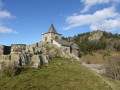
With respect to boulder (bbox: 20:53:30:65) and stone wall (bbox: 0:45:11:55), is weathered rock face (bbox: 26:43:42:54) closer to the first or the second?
stone wall (bbox: 0:45:11:55)

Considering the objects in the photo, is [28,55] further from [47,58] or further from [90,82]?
[90,82]

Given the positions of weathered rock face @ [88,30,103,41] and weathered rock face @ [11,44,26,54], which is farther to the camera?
weathered rock face @ [88,30,103,41]

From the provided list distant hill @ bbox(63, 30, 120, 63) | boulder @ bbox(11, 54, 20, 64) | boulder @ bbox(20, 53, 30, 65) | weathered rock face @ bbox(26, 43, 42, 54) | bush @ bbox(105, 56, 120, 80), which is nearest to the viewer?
boulder @ bbox(11, 54, 20, 64)

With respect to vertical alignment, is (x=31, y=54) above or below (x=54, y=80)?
above

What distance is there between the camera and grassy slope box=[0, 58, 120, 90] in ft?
78.0

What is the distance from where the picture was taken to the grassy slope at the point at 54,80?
2377 centimetres

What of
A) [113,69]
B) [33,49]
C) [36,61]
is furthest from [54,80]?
[113,69]

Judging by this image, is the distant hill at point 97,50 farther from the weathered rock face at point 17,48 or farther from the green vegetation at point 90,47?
the weathered rock face at point 17,48

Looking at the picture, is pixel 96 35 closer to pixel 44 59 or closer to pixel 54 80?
pixel 44 59

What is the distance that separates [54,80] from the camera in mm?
25359

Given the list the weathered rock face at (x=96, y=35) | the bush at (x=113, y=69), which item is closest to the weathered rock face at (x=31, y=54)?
the bush at (x=113, y=69)

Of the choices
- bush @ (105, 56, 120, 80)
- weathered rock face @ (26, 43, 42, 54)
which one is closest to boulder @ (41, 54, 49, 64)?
weathered rock face @ (26, 43, 42, 54)

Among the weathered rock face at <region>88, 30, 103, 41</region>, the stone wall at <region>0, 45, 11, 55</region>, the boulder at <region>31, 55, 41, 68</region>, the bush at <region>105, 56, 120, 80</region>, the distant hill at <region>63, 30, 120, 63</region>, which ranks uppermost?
the weathered rock face at <region>88, 30, 103, 41</region>

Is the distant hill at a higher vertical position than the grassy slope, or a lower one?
higher
